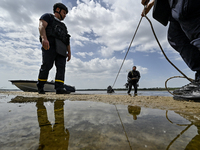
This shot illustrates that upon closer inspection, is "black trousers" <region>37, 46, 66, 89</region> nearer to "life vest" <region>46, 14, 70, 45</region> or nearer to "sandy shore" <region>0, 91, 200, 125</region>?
"life vest" <region>46, 14, 70, 45</region>

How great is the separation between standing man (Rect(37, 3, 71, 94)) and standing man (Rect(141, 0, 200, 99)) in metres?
2.54

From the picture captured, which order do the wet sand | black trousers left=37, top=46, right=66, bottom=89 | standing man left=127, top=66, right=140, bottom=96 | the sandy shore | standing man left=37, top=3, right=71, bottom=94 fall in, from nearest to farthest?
1. the sandy shore
2. the wet sand
3. standing man left=37, top=3, right=71, bottom=94
4. black trousers left=37, top=46, right=66, bottom=89
5. standing man left=127, top=66, right=140, bottom=96

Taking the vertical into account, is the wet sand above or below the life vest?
below

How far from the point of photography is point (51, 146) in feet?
1.59

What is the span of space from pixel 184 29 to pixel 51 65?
334cm

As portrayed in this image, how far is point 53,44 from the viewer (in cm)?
353

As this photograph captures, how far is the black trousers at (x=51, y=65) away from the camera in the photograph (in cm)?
338

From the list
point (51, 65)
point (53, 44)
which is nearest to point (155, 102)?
point (51, 65)

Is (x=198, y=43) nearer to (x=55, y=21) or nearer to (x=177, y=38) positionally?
(x=177, y=38)

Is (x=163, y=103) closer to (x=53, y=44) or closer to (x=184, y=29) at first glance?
(x=184, y=29)

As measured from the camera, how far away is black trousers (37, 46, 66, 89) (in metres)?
3.38

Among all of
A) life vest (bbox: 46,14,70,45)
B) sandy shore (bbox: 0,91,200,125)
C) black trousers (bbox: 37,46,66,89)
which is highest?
life vest (bbox: 46,14,70,45)

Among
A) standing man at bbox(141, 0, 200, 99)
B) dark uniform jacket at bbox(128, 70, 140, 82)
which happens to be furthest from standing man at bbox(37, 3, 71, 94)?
dark uniform jacket at bbox(128, 70, 140, 82)

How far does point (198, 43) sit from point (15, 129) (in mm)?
2239
